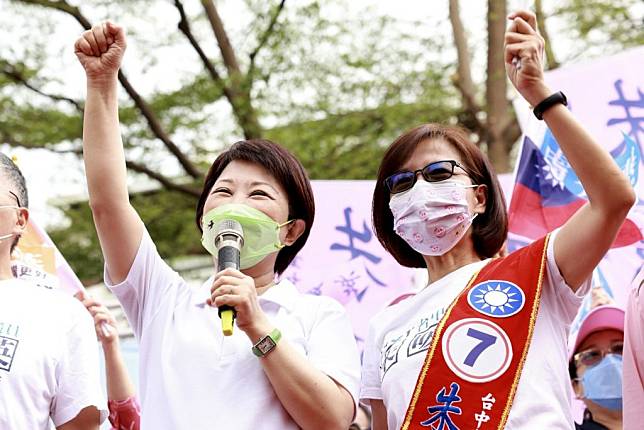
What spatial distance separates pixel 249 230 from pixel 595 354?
1810 millimetres

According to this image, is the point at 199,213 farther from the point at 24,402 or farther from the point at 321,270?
the point at 321,270

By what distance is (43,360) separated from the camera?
264 cm

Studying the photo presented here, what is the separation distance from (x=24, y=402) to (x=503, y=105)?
6670 millimetres

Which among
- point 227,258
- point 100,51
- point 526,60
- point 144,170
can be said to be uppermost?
point 100,51

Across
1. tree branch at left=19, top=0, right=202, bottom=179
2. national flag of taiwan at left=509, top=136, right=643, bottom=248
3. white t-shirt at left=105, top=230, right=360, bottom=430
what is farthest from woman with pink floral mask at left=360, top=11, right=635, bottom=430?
tree branch at left=19, top=0, right=202, bottom=179

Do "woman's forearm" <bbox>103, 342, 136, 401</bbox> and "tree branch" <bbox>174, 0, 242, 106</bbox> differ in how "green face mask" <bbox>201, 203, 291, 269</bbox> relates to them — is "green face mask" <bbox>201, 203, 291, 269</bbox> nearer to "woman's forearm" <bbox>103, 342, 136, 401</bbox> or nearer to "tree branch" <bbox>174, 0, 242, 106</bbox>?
"woman's forearm" <bbox>103, 342, 136, 401</bbox>

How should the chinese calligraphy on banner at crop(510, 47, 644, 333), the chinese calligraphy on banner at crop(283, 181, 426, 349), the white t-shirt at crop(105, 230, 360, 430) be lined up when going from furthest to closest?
the chinese calligraphy on banner at crop(283, 181, 426, 349) → the chinese calligraphy on banner at crop(510, 47, 644, 333) → the white t-shirt at crop(105, 230, 360, 430)

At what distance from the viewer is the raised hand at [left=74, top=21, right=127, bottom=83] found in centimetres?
262

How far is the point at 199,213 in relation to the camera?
2.86m

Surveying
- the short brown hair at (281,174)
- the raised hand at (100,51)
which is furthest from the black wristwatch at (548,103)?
the raised hand at (100,51)

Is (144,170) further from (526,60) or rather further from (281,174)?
(526,60)

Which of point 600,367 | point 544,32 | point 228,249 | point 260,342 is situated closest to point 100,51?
point 228,249

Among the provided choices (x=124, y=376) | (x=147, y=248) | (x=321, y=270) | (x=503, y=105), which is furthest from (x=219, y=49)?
(x=147, y=248)

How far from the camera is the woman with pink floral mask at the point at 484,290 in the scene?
224 cm
